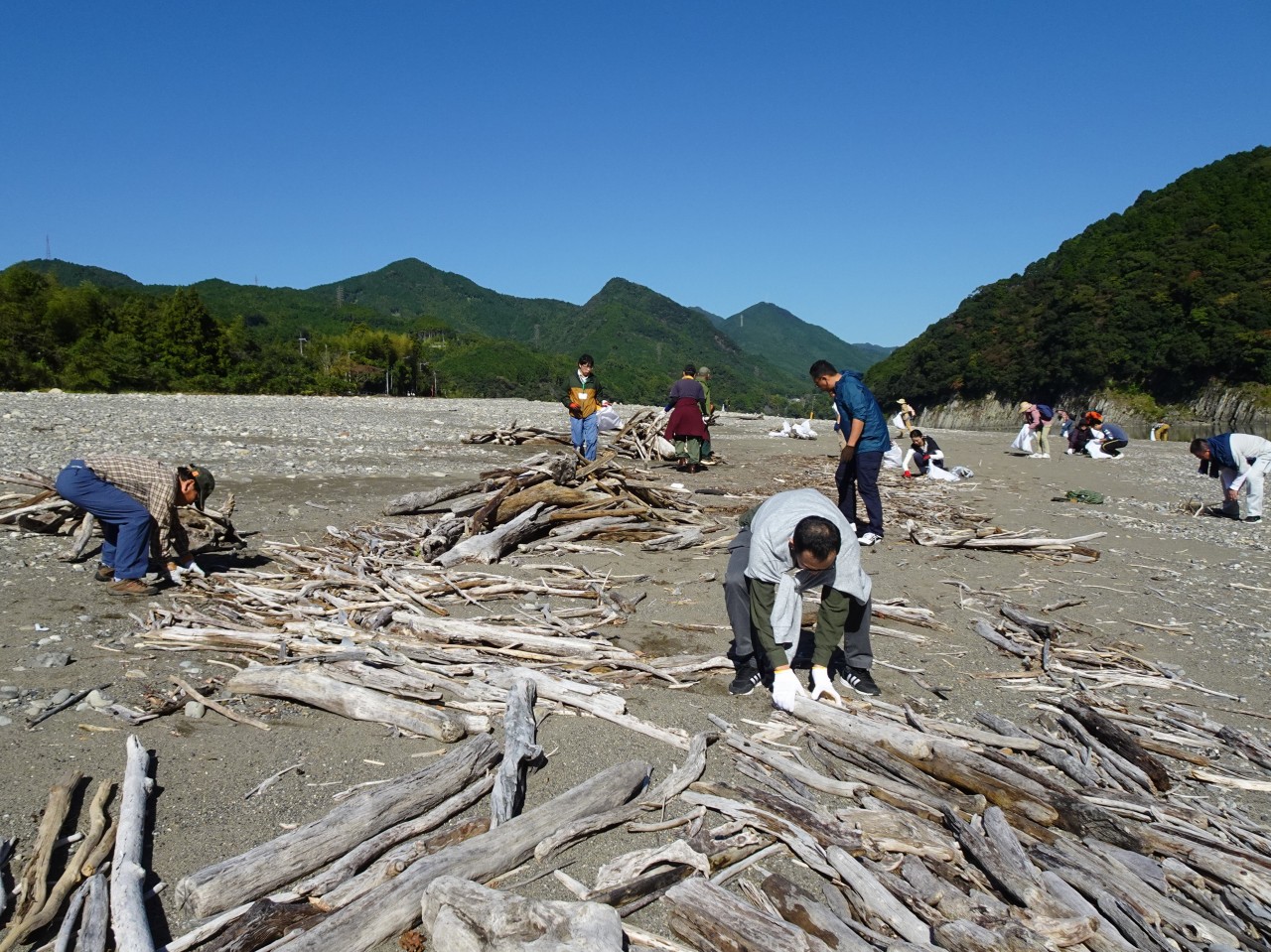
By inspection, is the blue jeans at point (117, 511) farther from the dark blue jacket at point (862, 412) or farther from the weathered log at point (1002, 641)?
the dark blue jacket at point (862, 412)

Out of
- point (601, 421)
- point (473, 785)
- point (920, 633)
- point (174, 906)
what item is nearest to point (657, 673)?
point (473, 785)

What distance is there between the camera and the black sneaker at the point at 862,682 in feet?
17.0

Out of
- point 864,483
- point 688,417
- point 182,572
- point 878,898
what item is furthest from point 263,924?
point 688,417

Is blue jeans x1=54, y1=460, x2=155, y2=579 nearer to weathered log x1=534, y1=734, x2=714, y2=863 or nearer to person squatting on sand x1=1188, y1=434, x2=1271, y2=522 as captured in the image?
weathered log x1=534, y1=734, x2=714, y2=863

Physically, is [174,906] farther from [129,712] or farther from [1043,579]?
[1043,579]

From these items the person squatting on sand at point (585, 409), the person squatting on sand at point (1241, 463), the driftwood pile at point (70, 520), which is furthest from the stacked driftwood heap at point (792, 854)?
the person squatting on sand at point (585, 409)

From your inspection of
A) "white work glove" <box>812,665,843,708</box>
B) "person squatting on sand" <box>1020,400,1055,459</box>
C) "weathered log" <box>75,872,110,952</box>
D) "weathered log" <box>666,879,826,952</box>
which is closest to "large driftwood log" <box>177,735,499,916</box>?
"weathered log" <box>75,872,110,952</box>

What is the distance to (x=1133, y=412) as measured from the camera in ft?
190

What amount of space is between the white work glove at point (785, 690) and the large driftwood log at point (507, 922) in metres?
2.12

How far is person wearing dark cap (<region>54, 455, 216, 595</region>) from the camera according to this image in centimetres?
655

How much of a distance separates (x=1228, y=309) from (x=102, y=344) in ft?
247

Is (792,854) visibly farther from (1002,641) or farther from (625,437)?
(625,437)

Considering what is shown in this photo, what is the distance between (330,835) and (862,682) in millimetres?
3282

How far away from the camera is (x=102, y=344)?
52.2 metres
